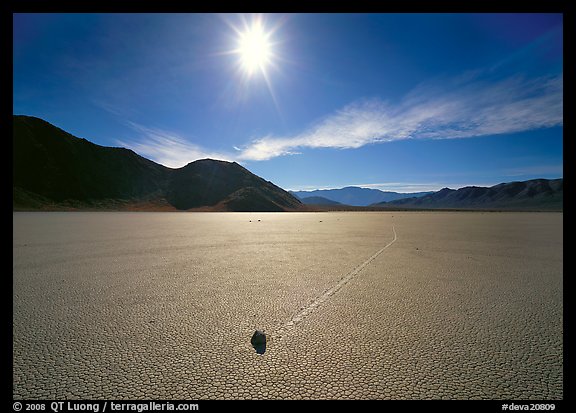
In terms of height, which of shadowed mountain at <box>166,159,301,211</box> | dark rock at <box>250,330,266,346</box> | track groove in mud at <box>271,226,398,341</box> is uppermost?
shadowed mountain at <box>166,159,301,211</box>

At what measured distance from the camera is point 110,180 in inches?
4429

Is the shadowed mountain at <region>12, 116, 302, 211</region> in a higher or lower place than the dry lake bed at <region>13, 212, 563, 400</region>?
higher

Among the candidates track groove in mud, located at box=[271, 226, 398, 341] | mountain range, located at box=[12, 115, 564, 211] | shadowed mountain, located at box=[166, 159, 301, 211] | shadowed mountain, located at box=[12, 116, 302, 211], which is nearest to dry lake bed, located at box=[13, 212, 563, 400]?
track groove in mud, located at box=[271, 226, 398, 341]

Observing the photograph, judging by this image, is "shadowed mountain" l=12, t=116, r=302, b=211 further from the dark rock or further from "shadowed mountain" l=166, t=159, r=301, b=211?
the dark rock

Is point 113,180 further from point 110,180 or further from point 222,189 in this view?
point 222,189

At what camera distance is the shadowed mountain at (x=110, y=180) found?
310ft

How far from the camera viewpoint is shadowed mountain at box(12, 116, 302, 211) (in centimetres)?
9456

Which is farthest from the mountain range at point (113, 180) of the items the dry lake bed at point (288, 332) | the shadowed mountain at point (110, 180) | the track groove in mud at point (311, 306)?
the track groove in mud at point (311, 306)

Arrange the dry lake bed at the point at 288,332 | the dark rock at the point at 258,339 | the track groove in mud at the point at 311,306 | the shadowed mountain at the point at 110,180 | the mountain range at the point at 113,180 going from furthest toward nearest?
the shadowed mountain at the point at 110,180
the mountain range at the point at 113,180
the track groove in mud at the point at 311,306
the dark rock at the point at 258,339
the dry lake bed at the point at 288,332

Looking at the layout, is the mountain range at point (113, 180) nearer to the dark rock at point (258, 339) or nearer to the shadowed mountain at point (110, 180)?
the shadowed mountain at point (110, 180)

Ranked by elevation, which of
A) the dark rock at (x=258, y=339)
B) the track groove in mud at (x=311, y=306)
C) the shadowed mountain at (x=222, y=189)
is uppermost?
the shadowed mountain at (x=222, y=189)

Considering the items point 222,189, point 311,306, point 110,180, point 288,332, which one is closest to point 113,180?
point 110,180
